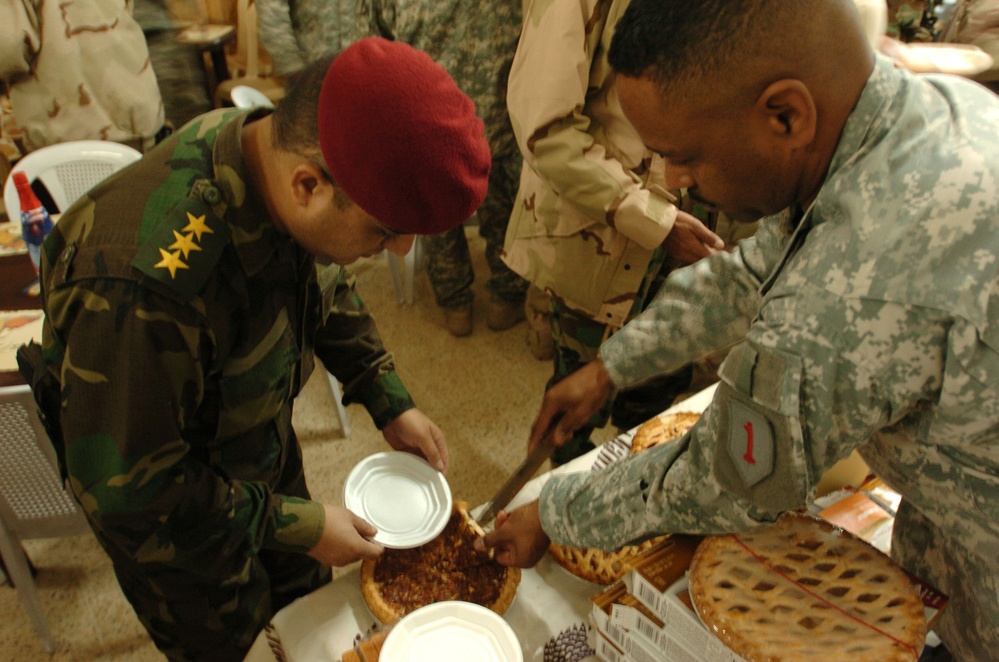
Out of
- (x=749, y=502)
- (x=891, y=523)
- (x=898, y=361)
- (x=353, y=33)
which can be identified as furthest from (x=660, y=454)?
(x=353, y=33)

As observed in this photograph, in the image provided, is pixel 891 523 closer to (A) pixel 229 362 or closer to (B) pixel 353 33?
(A) pixel 229 362

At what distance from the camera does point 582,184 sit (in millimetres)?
1472

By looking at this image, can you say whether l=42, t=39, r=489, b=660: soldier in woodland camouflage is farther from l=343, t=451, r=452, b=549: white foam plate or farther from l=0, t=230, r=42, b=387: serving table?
l=0, t=230, r=42, b=387: serving table

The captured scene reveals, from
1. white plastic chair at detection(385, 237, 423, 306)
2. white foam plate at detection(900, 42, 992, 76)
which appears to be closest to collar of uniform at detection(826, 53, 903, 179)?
white foam plate at detection(900, 42, 992, 76)

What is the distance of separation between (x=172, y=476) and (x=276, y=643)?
0.32 metres

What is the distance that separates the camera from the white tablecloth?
927 mm

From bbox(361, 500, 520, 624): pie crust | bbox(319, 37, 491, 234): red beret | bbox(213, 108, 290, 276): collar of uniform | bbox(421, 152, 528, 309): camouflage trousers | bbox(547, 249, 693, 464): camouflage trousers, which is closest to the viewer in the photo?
bbox(319, 37, 491, 234): red beret

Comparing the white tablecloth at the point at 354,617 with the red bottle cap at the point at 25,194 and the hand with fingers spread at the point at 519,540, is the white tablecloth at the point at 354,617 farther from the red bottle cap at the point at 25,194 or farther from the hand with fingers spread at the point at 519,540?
the red bottle cap at the point at 25,194

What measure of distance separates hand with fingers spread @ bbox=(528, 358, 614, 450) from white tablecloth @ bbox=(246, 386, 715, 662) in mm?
270

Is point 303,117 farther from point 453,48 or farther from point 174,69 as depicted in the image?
point 174,69

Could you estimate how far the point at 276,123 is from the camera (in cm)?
84

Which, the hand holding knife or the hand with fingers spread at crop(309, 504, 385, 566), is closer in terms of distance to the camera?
the hand with fingers spread at crop(309, 504, 385, 566)

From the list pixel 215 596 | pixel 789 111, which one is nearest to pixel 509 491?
pixel 215 596

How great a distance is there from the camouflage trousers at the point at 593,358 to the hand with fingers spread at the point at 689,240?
0.08 metres
